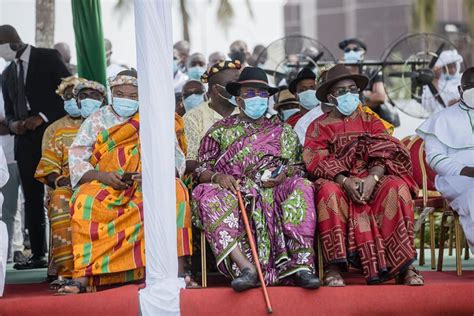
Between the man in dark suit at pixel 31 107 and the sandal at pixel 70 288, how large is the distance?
2.27 metres

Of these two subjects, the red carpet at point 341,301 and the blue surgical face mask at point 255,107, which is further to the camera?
the blue surgical face mask at point 255,107

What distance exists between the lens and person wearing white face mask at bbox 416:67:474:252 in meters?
8.48

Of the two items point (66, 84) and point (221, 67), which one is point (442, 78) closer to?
point (221, 67)

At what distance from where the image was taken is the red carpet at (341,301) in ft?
24.7

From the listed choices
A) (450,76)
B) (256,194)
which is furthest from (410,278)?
(450,76)

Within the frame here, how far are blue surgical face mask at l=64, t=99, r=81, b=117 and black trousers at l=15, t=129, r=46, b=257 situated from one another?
36.1 inches

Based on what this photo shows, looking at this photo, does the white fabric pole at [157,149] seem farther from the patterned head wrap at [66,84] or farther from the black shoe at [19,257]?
the black shoe at [19,257]

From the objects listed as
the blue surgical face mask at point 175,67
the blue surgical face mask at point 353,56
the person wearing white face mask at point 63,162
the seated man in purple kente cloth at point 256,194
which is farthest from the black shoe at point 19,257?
the blue surgical face mask at point 353,56

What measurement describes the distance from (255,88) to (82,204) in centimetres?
159

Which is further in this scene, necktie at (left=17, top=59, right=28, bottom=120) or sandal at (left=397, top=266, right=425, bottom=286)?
necktie at (left=17, top=59, right=28, bottom=120)

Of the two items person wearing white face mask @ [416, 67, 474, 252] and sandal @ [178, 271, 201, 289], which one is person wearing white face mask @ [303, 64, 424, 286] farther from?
sandal @ [178, 271, 201, 289]

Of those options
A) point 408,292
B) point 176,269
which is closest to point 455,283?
point 408,292

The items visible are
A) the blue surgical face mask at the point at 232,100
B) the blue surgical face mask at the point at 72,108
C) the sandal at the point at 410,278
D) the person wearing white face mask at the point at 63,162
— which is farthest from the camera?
the blue surgical face mask at the point at 72,108

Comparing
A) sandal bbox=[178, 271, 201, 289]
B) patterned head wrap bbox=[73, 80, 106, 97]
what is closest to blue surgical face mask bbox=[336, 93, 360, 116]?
sandal bbox=[178, 271, 201, 289]
